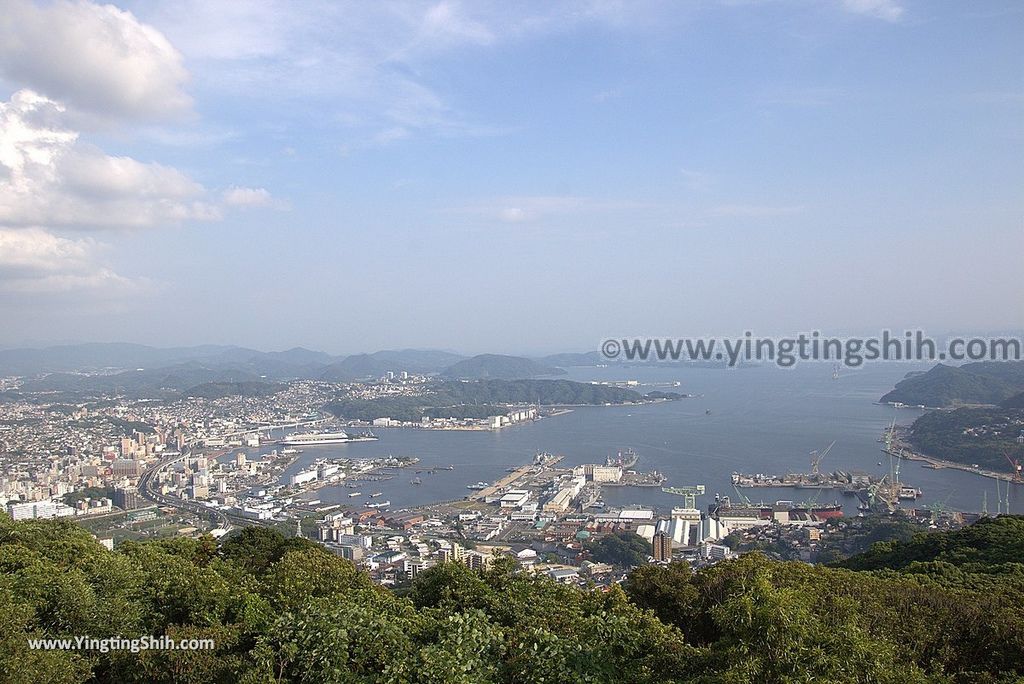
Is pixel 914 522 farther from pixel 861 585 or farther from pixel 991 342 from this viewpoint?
pixel 991 342

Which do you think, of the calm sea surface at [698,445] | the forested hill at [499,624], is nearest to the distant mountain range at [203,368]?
the calm sea surface at [698,445]

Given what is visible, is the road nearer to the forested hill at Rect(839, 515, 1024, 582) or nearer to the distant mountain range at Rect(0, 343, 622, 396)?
the forested hill at Rect(839, 515, 1024, 582)

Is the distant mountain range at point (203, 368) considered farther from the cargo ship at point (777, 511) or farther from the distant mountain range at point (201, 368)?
the cargo ship at point (777, 511)

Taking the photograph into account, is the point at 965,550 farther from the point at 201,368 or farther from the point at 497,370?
the point at 201,368

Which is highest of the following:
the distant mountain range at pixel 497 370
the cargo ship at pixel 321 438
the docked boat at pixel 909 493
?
the distant mountain range at pixel 497 370

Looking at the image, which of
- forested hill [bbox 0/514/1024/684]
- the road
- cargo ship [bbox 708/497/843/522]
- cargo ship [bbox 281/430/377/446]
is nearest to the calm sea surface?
cargo ship [bbox 281/430/377/446]

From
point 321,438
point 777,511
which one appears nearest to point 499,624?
point 777,511

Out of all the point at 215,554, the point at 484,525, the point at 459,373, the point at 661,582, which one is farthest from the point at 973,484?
the point at 459,373
